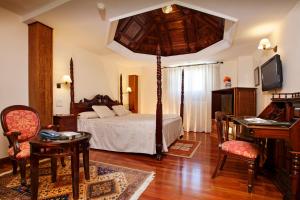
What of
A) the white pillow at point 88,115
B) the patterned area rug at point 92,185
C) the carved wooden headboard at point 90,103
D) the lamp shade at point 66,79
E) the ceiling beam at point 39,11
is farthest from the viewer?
the carved wooden headboard at point 90,103

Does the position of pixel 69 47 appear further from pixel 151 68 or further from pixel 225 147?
pixel 225 147

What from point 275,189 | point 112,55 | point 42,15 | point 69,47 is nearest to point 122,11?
point 42,15

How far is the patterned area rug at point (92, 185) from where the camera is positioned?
1.89 meters

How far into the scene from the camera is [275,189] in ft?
6.89

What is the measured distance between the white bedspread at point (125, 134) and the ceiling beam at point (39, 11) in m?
2.06

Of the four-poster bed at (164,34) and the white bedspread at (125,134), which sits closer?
the white bedspread at (125,134)

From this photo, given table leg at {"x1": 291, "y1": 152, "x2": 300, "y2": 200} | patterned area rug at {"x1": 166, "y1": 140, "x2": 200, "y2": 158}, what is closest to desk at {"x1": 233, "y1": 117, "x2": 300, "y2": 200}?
table leg at {"x1": 291, "y1": 152, "x2": 300, "y2": 200}

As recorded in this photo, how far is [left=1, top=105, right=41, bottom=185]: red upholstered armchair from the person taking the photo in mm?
2027

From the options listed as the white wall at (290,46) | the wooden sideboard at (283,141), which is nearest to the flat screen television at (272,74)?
the white wall at (290,46)

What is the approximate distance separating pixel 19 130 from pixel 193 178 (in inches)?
96.9

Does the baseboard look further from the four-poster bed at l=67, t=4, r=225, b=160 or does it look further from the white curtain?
the white curtain

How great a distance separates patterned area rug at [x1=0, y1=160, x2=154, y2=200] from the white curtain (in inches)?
148

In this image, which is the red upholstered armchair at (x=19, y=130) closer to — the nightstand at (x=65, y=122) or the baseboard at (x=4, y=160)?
the baseboard at (x=4, y=160)

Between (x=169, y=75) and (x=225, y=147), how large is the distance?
421 centimetres
